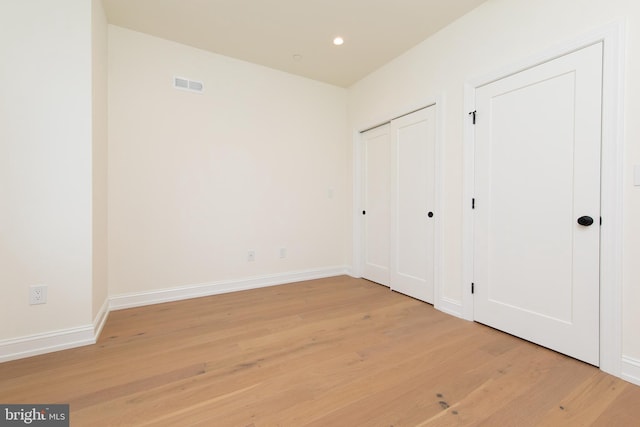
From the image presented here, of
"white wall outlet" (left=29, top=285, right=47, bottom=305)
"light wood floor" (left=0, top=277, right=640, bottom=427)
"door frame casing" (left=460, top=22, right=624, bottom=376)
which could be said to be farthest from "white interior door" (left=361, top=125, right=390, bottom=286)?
"white wall outlet" (left=29, top=285, right=47, bottom=305)

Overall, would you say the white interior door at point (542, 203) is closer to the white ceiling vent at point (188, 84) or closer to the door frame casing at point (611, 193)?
the door frame casing at point (611, 193)

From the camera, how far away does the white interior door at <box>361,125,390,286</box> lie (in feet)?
11.5

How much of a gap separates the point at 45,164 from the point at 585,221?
3.70m

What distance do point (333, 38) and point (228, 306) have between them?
9.93ft

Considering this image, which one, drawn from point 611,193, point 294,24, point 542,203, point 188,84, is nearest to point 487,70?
point 542,203

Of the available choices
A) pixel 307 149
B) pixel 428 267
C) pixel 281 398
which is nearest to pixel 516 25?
pixel 428 267

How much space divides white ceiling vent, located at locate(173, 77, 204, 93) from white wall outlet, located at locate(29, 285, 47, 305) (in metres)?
2.20

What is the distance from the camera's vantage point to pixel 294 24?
2.62m

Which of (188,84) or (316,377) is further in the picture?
(188,84)

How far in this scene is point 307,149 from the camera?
380cm

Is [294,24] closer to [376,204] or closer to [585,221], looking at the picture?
[376,204]

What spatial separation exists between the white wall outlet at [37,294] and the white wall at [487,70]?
3.28m

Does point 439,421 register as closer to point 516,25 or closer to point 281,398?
point 281,398

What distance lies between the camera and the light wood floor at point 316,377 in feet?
4.31
